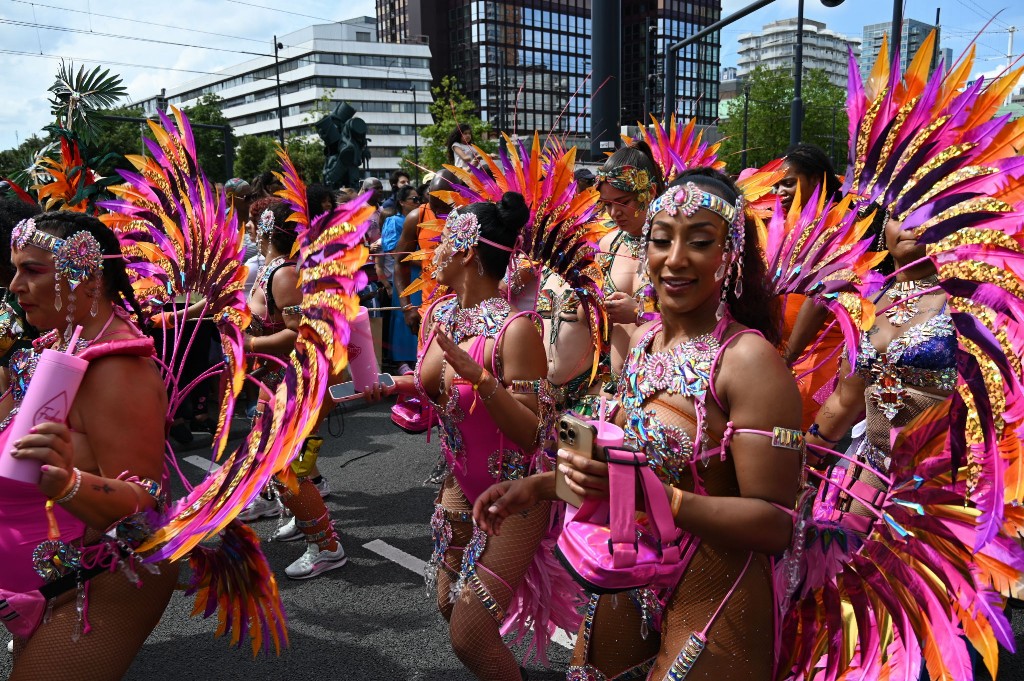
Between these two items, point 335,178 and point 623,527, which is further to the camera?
point 335,178

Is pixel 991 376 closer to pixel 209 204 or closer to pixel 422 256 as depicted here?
pixel 422 256

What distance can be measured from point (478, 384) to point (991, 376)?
1.38m

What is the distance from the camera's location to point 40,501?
7.16 ft

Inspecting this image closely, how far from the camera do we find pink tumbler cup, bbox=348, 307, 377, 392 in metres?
2.45

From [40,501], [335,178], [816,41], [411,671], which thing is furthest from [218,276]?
[816,41]

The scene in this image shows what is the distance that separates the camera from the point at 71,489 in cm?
190

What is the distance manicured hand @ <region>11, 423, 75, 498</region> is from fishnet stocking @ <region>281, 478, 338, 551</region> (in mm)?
2103

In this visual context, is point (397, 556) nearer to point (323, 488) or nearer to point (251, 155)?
point (323, 488)

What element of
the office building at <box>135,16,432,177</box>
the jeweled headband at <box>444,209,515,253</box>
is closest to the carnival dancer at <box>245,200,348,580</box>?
the jeweled headband at <box>444,209,515,253</box>

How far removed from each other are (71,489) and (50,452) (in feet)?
0.40

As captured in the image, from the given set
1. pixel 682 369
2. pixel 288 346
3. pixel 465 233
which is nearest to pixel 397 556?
pixel 288 346

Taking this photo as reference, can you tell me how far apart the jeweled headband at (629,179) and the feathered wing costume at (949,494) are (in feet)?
5.42

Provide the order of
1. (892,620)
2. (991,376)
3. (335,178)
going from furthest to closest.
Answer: (335,178), (892,620), (991,376)

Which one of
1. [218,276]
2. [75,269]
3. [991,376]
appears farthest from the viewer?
[218,276]
